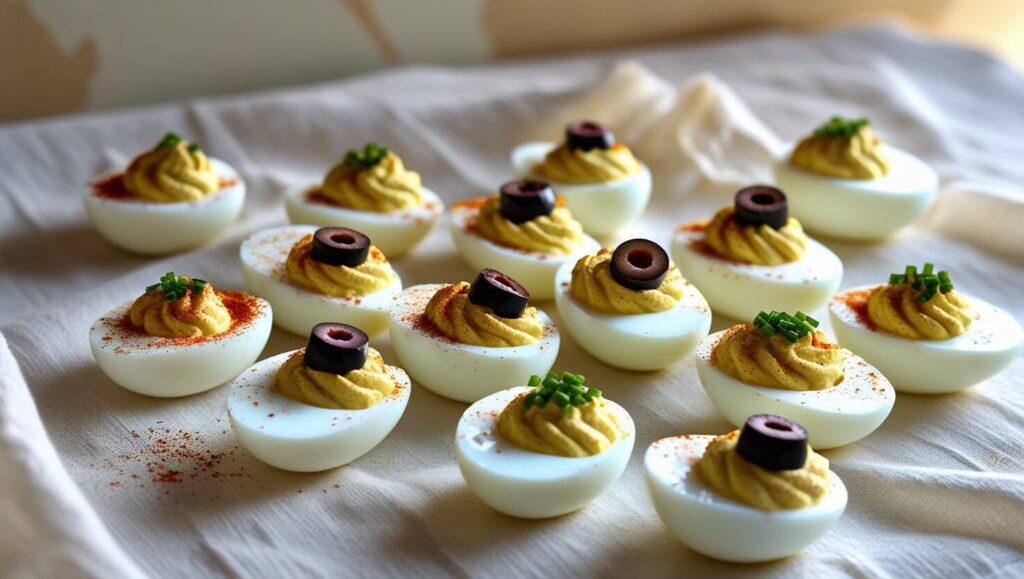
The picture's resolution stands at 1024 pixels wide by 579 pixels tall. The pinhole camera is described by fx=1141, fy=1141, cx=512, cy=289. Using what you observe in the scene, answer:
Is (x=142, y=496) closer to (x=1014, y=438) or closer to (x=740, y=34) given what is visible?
(x=1014, y=438)

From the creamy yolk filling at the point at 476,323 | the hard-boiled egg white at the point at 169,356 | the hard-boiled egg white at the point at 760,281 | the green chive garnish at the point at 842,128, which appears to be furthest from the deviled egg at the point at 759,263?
the hard-boiled egg white at the point at 169,356

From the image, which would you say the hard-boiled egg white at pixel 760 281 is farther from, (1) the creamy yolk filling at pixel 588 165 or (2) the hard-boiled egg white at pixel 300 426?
(2) the hard-boiled egg white at pixel 300 426

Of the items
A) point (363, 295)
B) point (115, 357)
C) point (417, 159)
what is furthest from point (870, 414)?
point (417, 159)

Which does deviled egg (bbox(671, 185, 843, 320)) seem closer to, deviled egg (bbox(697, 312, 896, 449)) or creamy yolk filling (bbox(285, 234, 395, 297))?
deviled egg (bbox(697, 312, 896, 449))

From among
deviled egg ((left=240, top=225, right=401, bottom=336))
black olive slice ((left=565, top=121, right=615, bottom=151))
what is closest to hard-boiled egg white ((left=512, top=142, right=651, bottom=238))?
black olive slice ((left=565, top=121, right=615, bottom=151))

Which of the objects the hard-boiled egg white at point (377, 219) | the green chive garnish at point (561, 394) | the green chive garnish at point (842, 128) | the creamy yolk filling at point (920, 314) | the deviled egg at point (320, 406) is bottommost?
the hard-boiled egg white at point (377, 219)

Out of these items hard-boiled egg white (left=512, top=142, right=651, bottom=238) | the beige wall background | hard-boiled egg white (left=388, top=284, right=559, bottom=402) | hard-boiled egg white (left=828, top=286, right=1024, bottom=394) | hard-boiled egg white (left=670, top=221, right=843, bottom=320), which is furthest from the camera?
the beige wall background
